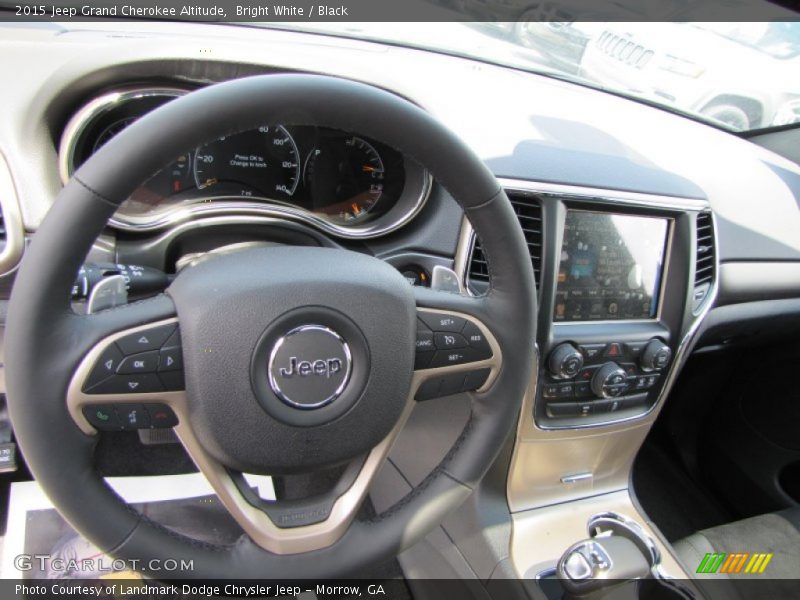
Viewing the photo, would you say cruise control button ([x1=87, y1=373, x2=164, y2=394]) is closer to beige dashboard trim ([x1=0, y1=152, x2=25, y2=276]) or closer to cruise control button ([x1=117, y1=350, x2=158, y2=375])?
cruise control button ([x1=117, y1=350, x2=158, y2=375])

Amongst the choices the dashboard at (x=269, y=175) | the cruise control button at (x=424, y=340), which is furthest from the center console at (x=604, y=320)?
the cruise control button at (x=424, y=340)

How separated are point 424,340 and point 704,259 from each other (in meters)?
1.05

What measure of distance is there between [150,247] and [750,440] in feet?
6.74

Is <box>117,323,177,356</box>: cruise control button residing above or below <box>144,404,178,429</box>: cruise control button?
above

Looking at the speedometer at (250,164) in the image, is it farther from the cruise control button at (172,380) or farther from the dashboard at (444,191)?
the cruise control button at (172,380)

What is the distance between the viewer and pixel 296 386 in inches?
33.4

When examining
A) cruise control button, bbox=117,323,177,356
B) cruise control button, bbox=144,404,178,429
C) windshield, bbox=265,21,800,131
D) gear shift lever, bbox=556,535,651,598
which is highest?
windshield, bbox=265,21,800,131

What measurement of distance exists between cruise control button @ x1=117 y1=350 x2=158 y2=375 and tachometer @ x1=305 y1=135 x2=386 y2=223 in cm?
65

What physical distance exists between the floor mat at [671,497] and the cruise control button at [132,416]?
1.96 metres

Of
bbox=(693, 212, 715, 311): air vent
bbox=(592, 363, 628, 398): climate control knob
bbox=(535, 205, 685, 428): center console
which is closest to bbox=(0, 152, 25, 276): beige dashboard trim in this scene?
bbox=(535, 205, 685, 428): center console

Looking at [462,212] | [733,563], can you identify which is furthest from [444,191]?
[733,563]

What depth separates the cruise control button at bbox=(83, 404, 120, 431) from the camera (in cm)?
78

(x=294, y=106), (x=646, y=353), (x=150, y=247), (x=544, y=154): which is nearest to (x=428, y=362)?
(x=294, y=106)

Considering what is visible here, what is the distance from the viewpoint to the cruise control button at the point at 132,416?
802mm
